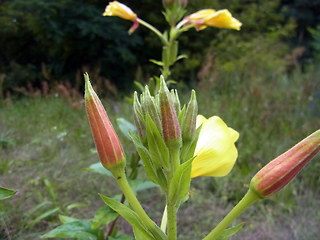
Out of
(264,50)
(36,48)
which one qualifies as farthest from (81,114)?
(264,50)

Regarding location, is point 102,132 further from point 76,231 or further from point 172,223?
point 76,231

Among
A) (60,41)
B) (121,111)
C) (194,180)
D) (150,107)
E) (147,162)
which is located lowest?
(121,111)

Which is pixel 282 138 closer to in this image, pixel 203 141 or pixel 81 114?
pixel 81 114

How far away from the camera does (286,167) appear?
1.56ft

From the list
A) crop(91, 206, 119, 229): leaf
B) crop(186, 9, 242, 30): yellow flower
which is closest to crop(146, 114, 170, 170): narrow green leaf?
crop(91, 206, 119, 229): leaf

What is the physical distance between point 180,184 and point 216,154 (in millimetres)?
114

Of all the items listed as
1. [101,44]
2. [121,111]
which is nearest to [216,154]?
[121,111]

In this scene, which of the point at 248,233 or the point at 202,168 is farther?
the point at 248,233

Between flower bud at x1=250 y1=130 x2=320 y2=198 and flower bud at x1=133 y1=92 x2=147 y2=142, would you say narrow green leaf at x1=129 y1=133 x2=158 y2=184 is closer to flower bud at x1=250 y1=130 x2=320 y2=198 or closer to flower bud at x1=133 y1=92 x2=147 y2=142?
flower bud at x1=133 y1=92 x2=147 y2=142

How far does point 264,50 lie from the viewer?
240 inches

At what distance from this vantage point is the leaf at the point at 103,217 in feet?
3.39

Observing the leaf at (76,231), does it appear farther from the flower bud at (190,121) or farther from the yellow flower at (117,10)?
the yellow flower at (117,10)

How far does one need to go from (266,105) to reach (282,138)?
61 centimetres

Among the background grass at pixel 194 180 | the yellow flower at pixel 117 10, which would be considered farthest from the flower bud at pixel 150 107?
the yellow flower at pixel 117 10
